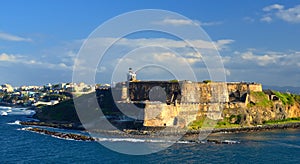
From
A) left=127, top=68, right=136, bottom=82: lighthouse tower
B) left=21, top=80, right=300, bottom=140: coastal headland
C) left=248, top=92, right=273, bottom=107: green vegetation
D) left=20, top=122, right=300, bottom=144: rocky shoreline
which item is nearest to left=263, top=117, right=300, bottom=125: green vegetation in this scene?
left=21, top=80, right=300, bottom=140: coastal headland

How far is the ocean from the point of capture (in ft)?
80.9

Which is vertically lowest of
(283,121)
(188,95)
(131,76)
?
(283,121)

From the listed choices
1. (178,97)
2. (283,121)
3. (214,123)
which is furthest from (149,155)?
(283,121)

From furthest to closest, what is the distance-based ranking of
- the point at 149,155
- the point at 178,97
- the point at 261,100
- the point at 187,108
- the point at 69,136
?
the point at 261,100 < the point at 178,97 < the point at 187,108 < the point at 69,136 < the point at 149,155

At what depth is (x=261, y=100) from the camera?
1870 inches

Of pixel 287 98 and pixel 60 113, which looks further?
pixel 287 98

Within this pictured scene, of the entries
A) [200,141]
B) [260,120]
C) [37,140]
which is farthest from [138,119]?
[260,120]

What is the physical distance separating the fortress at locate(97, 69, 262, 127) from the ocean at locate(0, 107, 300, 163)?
20.3 ft

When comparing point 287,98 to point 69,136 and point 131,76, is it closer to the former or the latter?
point 131,76

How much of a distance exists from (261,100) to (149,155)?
25.9 metres

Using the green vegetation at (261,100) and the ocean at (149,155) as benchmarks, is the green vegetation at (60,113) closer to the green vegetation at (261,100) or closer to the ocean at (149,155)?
the ocean at (149,155)

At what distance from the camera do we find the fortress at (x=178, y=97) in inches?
1499

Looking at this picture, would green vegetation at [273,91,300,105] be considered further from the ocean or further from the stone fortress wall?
the ocean

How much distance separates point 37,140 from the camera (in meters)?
31.2
